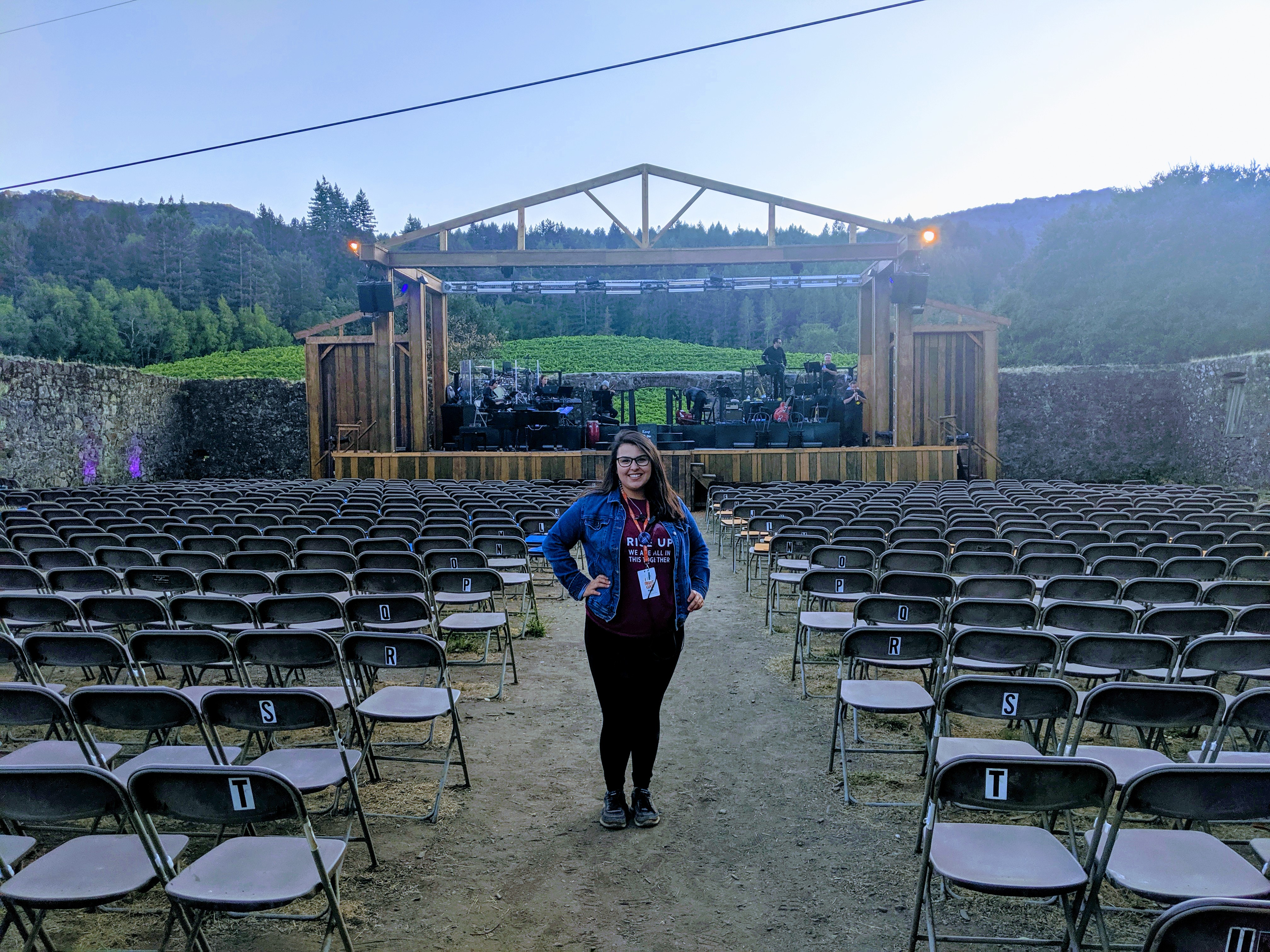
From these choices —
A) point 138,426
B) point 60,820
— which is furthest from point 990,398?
point 138,426

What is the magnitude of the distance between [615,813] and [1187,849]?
1.83m

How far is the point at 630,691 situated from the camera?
319 cm

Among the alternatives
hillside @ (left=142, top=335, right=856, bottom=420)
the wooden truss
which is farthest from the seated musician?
hillside @ (left=142, top=335, right=856, bottom=420)

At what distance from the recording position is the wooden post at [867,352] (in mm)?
18297

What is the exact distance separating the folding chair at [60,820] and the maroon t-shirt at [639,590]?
1.59 metres

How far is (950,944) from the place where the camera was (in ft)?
8.09

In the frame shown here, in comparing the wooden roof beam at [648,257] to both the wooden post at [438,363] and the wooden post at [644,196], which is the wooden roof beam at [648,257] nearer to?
the wooden post at [644,196]

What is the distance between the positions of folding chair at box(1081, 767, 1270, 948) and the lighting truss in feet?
57.7

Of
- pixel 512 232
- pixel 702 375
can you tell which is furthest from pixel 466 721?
pixel 512 232

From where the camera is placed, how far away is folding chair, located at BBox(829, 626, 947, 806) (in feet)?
11.3

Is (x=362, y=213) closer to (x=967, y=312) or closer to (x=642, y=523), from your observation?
(x=967, y=312)

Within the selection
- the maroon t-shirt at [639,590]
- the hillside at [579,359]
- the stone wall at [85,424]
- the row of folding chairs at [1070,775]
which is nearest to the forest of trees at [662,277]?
the hillside at [579,359]

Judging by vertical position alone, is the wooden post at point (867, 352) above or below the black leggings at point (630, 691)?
above

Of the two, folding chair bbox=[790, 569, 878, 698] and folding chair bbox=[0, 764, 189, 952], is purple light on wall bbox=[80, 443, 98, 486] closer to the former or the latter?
folding chair bbox=[790, 569, 878, 698]
